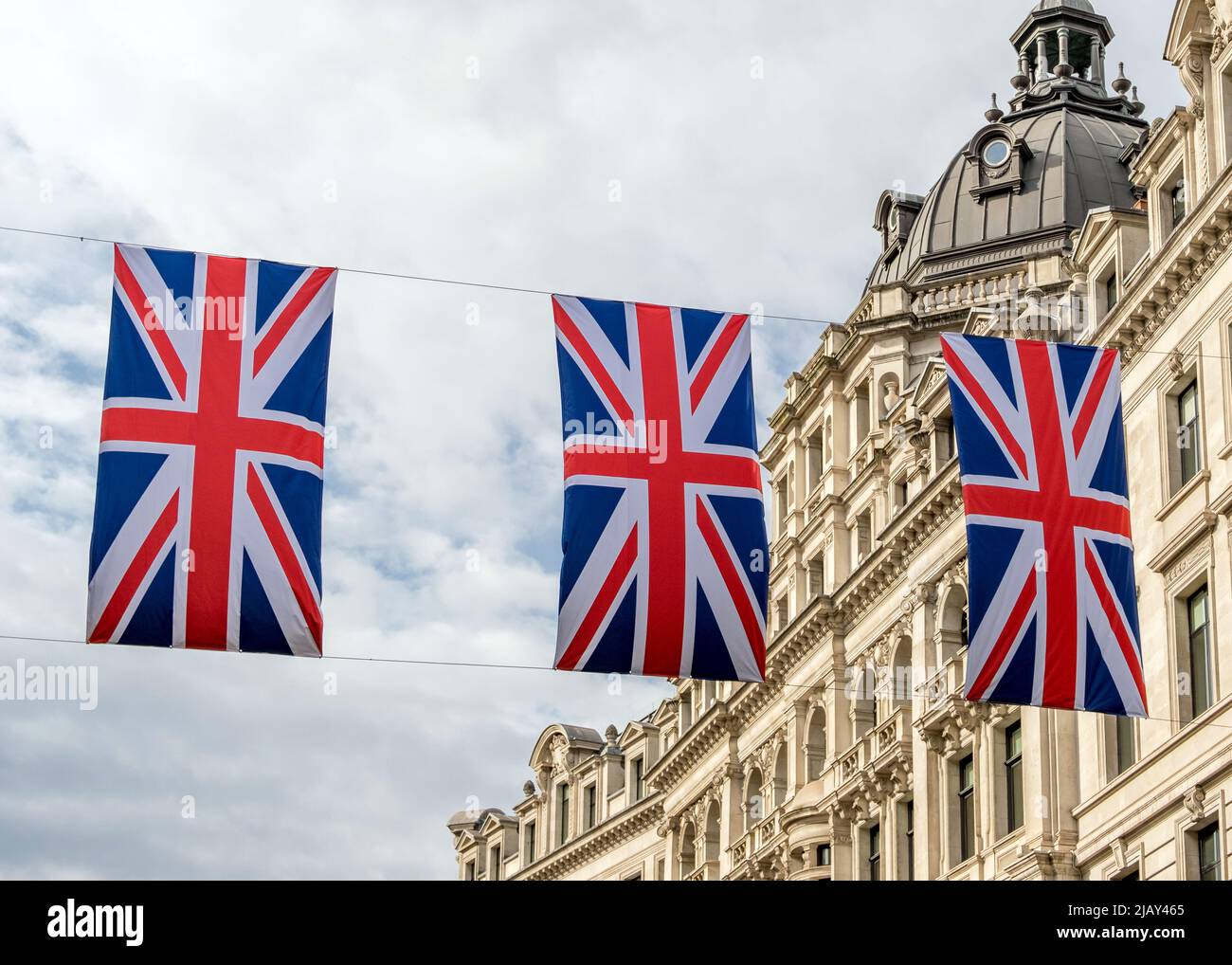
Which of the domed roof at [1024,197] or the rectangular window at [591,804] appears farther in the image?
the rectangular window at [591,804]

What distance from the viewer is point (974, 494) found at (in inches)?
1160

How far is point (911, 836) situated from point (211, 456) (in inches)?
1064

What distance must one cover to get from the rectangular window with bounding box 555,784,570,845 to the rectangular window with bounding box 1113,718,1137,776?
43087 millimetres

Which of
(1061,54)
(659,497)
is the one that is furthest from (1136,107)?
(659,497)

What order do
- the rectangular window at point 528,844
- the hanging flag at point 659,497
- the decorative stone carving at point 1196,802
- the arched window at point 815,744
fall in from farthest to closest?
the rectangular window at point 528,844 < the arched window at point 815,744 < the decorative stone carving at point 1196,802 < the hanging flag at point 659,497

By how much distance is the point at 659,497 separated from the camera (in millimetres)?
29250

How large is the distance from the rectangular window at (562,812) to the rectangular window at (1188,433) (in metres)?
45.8

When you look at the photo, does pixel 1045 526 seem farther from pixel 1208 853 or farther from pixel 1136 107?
pixel 1136 107

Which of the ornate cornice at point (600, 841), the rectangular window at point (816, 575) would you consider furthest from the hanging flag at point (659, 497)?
the ornate cornice at point (600, 841)

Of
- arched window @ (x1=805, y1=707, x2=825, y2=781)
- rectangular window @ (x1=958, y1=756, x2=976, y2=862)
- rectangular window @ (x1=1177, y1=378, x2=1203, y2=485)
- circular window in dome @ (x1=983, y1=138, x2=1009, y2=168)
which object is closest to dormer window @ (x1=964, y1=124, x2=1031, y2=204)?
circular window in dome @ (x1=983, y1=138, x2=1009, y2=168)

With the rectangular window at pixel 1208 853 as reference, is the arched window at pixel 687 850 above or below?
above

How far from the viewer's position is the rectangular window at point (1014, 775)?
45.0 metres

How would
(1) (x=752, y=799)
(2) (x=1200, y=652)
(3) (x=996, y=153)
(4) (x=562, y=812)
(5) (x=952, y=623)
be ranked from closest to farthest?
1. (2) (x=1200, y=652)
2. (5) (x=952, y=623)
3. (1) (x=752, y=799)
4. (3) (x=996, y=153)
5. (4) (x=562, y=812)

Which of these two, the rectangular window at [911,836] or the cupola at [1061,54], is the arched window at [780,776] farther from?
the cupola at [1061,54]
